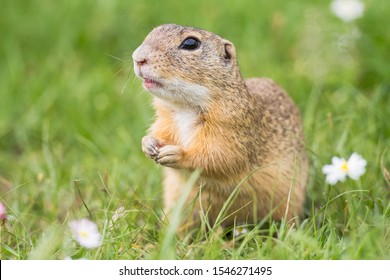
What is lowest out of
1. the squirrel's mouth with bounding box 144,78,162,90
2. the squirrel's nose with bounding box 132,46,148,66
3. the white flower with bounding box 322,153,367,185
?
the white flower with bounding box 322,153,367,185

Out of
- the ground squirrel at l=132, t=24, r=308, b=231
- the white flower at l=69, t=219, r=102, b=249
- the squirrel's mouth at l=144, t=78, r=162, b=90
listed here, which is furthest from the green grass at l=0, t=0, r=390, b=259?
the squirrel's mouth at l=144, t=78, r=162, b=90

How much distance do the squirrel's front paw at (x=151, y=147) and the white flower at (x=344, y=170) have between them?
1.02 m

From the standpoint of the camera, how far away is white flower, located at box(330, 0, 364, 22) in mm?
7262

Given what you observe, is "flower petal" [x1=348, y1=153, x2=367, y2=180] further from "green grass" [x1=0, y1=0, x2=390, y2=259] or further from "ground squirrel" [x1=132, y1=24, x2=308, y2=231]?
"ground squirrel" [x1=132, y1=24, x2=308, y2=231]

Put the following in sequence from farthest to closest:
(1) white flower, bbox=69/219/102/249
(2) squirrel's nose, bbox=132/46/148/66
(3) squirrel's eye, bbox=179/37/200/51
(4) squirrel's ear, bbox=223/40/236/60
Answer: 1. (4) squirrel's ear, bbox=223/40/236/60
2. (3) squirrel's eye, bbox=179/37/200/51
3. (2) squirrel's nose, bbox=132/46/148/66
4. (1) white flower, bbox=69/219/102/249

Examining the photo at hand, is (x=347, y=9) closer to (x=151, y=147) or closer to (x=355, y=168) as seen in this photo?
(x=355, y=168)

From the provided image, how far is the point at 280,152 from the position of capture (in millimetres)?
5176

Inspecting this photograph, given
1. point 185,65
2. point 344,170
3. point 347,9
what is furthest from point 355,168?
point 347,9

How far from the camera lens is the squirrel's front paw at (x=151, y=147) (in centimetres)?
454

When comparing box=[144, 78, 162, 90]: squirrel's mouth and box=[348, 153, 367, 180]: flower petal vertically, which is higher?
box=[144, 78, 162, 90]: squirrel's mouth

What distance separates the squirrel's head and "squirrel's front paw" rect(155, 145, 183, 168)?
294mm

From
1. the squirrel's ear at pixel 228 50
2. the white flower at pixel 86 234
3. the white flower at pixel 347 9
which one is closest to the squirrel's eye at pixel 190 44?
the squirrel's ear at pixel 228 50

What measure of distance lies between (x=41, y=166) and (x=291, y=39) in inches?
121

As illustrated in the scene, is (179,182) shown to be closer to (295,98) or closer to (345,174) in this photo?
(345,174)
